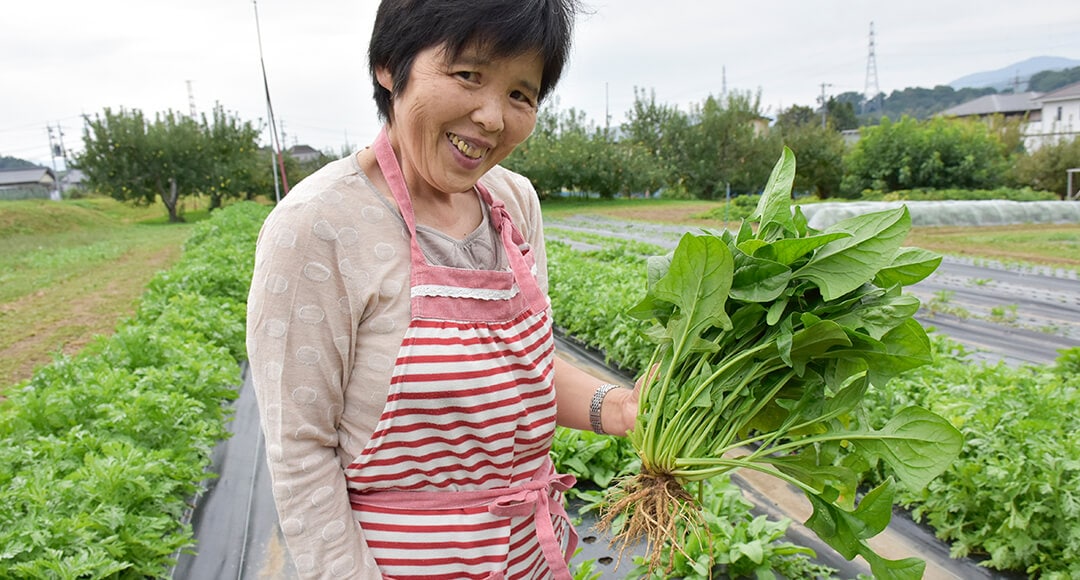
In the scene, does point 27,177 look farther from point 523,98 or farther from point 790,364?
point 790,364

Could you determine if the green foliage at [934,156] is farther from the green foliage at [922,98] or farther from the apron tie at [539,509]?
the green foliage at [922,98]

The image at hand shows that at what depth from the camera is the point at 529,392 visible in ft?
3.91

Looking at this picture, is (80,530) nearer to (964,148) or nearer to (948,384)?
(948,384)

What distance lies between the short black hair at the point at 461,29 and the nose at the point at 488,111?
→ 7cm

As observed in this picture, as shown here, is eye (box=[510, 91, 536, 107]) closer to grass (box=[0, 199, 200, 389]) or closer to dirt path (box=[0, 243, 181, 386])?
grass (box=[0, 199, 200, 389])

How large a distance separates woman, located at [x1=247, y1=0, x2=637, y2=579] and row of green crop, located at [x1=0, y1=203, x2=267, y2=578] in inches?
59.5

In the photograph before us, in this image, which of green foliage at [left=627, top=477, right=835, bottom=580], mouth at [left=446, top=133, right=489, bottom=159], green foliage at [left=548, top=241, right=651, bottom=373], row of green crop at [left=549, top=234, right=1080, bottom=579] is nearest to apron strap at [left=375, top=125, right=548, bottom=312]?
mouth at [left=446, top=133, right=489, bottom=159]

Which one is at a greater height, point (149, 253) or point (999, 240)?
point (149, 253)

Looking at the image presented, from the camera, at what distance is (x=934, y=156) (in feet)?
79.1

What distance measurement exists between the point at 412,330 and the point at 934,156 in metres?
27.6

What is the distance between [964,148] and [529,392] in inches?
1113

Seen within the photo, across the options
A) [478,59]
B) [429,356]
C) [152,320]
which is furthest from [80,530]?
[152,320]

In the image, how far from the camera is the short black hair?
104cm

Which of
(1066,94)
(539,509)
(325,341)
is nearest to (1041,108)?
(1066,94)
